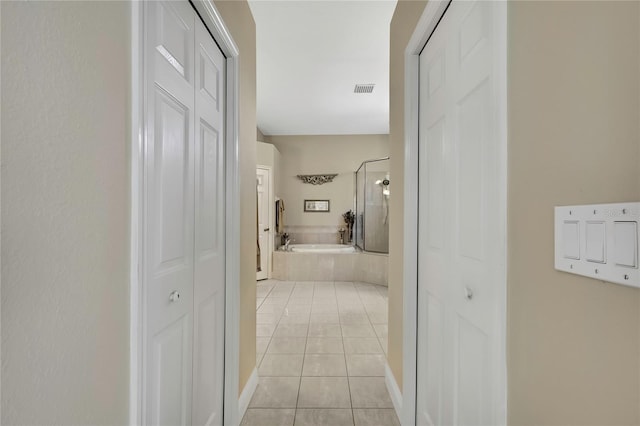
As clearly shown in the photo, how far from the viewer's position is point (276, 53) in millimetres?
3400

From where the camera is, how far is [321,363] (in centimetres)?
250

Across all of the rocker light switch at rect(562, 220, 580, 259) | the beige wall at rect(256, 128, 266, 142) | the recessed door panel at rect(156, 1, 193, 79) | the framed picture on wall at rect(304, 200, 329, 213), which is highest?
the beige wall at rect(256, 128, 266, 142)

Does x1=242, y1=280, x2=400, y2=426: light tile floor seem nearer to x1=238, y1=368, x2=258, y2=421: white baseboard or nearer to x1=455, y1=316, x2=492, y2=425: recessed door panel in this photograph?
x1=238, y1=368, x2=258, y2=421: white baseboard

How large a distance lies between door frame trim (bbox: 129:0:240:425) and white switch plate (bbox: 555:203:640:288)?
3.35ft

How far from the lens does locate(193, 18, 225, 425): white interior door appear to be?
1384mm

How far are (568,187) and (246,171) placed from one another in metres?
1.66

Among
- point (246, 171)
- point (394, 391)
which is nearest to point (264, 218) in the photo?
point (246, 171)

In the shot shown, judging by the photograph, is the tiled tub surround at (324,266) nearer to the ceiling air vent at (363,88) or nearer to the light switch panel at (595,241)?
the ceiling air vent at (363,88)

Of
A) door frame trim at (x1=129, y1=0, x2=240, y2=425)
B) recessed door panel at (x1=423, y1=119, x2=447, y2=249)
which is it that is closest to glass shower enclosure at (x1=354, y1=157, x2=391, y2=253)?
recessed door panel at (x1=423, y1=119, x2=447, y2=249)

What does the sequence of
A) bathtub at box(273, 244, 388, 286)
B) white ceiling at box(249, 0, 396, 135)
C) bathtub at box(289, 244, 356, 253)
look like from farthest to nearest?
bathtub at box(289, 244, 356, 253) → bathtub at box(273, 244, 388, 286) → white ceiling at box(249, 0, 396, 135)

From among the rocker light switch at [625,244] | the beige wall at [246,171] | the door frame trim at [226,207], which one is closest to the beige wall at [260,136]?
the beige wall at [246,171]

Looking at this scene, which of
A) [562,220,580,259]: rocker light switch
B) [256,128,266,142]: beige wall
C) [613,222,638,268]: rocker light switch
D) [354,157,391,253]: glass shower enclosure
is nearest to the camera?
[613,222,638,268]: rocker light switch

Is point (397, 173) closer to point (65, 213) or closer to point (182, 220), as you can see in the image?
point (182, 220)

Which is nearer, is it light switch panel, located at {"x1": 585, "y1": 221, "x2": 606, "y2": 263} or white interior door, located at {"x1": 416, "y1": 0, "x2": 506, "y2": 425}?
light switch panel, located at {"x1": 585, "y1": 221, "x2": 606, "y2": 263}
